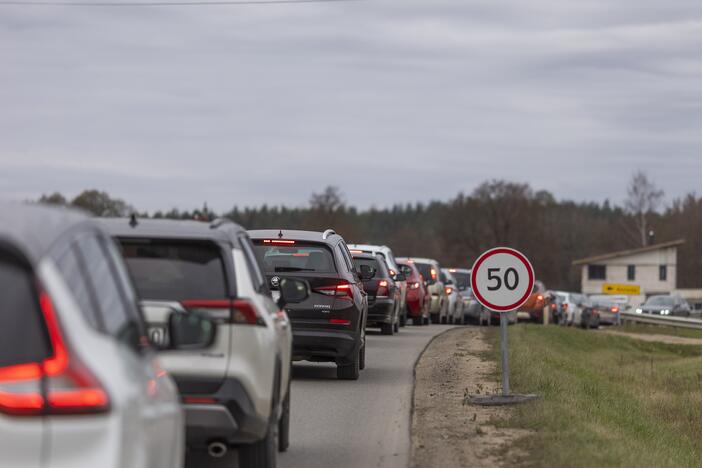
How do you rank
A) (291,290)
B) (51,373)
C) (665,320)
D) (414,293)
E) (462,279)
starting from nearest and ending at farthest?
(51,373) → (291,290) → (414,293) → (462,279) → (665,320)

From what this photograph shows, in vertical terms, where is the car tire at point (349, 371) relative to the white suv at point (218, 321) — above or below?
below

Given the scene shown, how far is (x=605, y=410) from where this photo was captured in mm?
14484

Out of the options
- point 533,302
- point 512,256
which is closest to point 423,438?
point 512,256

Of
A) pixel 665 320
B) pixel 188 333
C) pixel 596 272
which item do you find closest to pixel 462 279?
pixel 665 320

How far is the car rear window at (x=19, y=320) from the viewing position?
397 centimetres

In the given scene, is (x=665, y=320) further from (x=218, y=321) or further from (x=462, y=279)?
(x=218, y=321)

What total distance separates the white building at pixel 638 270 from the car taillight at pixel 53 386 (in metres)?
112

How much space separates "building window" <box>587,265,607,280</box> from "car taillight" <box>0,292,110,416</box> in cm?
11477

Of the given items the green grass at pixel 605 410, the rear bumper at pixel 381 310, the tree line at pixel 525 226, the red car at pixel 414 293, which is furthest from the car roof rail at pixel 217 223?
the tree line at pixel 525 226

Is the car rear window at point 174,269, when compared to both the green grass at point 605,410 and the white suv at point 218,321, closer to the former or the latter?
the white suv at point 218,321

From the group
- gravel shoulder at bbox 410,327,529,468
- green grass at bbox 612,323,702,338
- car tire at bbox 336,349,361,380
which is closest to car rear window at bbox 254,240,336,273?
car tire at bbox 336,349,361,380

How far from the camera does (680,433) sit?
17828 mm

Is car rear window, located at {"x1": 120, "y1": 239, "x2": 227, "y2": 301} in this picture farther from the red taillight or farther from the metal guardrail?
the metal guardrail

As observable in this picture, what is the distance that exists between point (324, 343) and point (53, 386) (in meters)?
11.9
